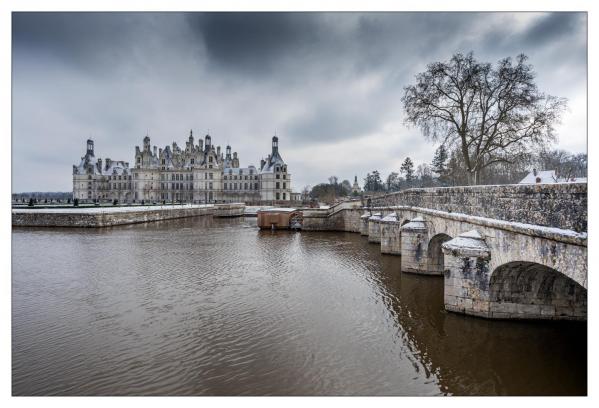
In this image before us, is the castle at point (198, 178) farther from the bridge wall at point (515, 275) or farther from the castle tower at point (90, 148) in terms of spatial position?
the bridge wall at point (515, 275)

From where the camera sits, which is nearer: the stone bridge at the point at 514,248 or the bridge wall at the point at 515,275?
the stone bridge at the point at 514,248

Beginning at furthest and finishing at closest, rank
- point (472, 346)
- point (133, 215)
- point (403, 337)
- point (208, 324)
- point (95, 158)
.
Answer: point (95, 158) < point (133, 215) < point (208, 324) < point (403, 337) < point (472, 346)

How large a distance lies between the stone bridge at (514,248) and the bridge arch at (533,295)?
0.02 metres

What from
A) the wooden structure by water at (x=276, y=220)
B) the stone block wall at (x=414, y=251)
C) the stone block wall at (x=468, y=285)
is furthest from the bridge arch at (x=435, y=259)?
the wooden structure by water at (x=276, y=220)

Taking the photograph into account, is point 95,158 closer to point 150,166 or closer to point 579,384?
point 150,166

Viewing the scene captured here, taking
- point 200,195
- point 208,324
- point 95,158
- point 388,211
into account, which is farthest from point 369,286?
point 95,158

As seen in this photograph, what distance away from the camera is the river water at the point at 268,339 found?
6.66m

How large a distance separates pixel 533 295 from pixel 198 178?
91076 millimetres

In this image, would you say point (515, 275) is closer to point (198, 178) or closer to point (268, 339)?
point (268, 339)

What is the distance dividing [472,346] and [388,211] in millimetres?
16820

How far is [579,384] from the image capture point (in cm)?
663

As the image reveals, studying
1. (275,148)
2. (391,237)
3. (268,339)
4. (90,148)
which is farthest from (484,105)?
(90,148)

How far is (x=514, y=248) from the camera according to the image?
7902 mm

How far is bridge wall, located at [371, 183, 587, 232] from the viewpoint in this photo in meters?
5.88
